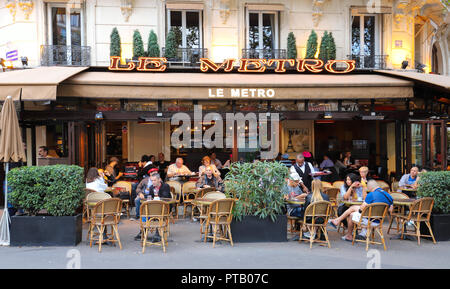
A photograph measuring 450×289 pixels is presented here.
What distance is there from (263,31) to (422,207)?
806cm

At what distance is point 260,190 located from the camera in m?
7.50

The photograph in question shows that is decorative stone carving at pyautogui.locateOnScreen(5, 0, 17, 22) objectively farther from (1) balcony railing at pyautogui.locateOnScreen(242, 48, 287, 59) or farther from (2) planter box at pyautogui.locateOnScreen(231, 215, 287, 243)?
(2) planter box at pyautogui.locateOnScreen(231, 215, 287, 243)

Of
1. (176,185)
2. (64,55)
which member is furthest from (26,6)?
(176,185)

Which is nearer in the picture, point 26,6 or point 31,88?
point 31,88

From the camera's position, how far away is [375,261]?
21.2 ft

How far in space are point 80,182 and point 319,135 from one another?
11357 millimetres

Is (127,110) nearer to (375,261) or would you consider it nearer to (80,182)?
(80,182)

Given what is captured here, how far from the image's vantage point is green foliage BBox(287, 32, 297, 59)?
1320cm

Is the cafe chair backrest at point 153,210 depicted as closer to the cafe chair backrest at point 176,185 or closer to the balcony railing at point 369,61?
the cafe chair backrest at point 176,185

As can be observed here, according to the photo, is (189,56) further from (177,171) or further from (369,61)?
(369,61)

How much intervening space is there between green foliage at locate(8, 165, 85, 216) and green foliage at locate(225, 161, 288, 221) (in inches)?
112

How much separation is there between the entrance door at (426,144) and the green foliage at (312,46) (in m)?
3.56

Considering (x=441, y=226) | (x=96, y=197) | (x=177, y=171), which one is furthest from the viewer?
(x=177, y=171)
